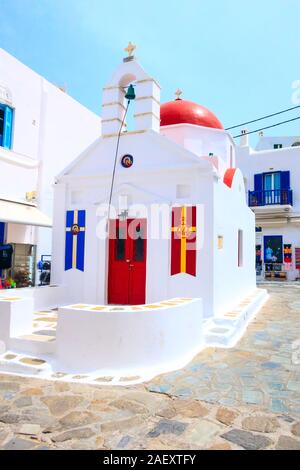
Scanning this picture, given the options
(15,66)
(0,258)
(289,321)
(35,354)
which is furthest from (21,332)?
(15,66)

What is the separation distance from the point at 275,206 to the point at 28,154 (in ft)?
59.6

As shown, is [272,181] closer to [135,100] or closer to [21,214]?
[135,100]

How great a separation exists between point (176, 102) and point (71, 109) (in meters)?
6.99

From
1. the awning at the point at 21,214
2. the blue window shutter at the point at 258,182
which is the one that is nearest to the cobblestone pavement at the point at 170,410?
the awning at the point at 21,214

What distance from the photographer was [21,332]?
7227 mm

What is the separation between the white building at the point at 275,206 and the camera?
26.2 m

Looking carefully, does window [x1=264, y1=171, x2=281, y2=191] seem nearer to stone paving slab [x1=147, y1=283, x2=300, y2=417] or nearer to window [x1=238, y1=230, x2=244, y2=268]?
window [x1=238, y1=230, x2=244, y2=268]

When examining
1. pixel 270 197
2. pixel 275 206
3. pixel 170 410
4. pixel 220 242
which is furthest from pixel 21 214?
pixel 270 197

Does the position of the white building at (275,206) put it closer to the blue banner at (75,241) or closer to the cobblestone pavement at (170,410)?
the blue banner at (75,241)

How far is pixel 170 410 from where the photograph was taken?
4.66m

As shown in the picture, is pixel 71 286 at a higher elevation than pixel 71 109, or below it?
below

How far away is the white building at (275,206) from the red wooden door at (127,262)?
61.3 ft
